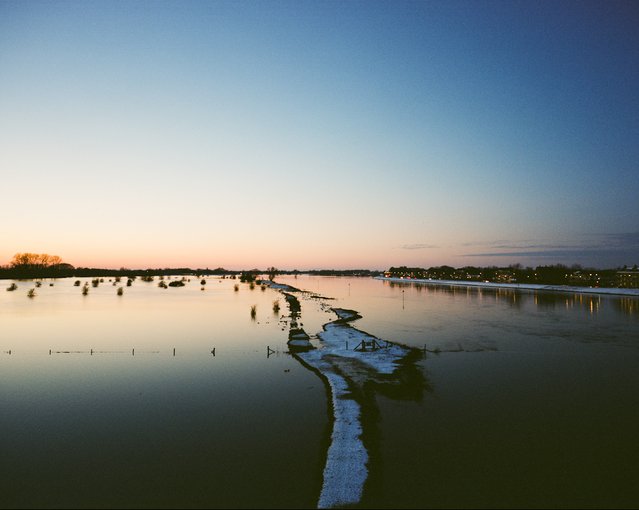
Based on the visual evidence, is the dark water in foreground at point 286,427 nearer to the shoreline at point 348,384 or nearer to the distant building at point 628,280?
the shoreline at point 348,384

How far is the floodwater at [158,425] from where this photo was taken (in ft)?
39.7

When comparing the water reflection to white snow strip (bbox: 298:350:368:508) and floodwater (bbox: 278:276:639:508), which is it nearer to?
floodwater (bbox: 278:276:639:508)

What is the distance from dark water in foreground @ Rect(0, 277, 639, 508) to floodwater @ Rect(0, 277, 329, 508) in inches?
2.8

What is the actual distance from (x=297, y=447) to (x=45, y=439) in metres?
9.65

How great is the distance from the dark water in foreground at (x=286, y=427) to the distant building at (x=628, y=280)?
14123 cm

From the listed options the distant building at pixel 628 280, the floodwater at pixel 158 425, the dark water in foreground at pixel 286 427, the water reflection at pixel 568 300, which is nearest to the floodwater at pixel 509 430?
the dark water in foreground at pixel 286 427

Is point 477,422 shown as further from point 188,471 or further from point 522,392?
point 188,471

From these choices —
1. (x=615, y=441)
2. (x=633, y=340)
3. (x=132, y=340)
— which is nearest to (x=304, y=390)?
(x=615, y=441)

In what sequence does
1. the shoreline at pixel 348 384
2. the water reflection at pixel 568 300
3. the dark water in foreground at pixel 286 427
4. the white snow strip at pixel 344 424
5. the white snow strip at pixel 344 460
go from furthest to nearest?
the water reflection at pixel 568 300, the shoreline at pixel 348 384, the dark water in foreground at pixel 286 427, the white snow strip at pixel 344 424, the white snow strip at pixel 344 460

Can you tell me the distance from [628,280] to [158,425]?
178701mm

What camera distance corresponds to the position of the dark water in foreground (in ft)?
39.6

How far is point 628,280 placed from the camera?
491 ft

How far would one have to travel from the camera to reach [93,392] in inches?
846

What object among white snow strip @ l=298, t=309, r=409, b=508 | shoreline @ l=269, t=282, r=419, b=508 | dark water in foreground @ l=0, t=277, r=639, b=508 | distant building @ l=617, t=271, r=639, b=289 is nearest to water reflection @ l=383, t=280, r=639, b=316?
dark water in foreground @ l=0, t=277, r=639, b=508
